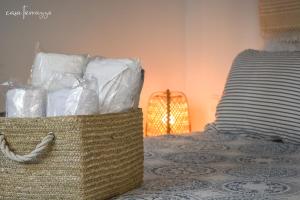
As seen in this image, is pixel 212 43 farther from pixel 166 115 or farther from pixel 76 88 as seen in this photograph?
pixel 76 88

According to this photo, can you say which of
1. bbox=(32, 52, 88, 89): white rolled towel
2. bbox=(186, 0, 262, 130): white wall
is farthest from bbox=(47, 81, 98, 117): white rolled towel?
bbox=(186, 0, 262, 130): white wall

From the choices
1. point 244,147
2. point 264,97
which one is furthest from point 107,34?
point 244,147

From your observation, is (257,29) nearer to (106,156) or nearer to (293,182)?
(293,182)

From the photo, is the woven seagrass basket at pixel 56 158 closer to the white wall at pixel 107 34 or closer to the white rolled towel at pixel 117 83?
the white rolled towel at pixel 117 83

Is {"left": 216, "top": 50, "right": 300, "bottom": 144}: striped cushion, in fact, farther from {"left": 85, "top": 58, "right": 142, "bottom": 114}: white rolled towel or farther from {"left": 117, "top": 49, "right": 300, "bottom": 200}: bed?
{"left": 85, "top": 58, "right": 142, "bottom": 114}: white rolled towel

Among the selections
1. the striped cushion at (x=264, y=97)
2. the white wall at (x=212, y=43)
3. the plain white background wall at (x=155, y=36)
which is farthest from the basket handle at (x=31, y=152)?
the white wall at (x=212, y=43)

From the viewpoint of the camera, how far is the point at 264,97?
1.80 meters

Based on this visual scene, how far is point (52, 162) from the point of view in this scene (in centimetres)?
87

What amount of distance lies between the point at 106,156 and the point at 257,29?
1708 millimetres

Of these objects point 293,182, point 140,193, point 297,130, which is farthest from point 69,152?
point 297,130

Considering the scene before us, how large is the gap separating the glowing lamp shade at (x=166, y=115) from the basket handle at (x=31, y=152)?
1825mm

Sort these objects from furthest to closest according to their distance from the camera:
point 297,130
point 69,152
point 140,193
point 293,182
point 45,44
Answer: point 45,44, point 297,130, point 293,182, point 140,193, point 69,152

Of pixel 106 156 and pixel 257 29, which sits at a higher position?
pixel 257 29

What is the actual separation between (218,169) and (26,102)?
21.8 inches
